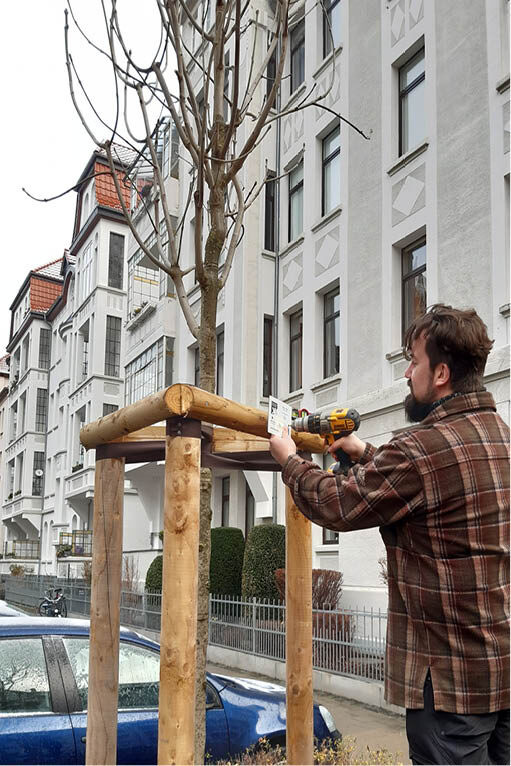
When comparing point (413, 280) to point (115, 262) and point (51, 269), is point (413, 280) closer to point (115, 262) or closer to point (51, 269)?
point (115, 262)

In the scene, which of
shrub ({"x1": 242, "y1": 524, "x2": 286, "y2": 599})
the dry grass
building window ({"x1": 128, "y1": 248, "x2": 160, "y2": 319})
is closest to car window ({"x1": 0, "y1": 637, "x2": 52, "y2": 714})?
the dry grass

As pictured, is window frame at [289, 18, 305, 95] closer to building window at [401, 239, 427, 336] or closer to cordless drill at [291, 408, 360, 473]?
building window at [401, 239, 427, 336]

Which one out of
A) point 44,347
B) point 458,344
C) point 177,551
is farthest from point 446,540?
point 44,347

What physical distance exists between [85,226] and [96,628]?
125ft

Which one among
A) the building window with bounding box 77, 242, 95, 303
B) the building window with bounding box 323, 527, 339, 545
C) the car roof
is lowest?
the car roof

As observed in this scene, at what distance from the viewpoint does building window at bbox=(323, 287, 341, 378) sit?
54.3 feet

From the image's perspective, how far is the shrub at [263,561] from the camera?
14773mm

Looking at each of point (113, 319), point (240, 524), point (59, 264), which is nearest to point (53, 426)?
point (113, 319)

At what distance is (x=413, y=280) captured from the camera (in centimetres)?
1384

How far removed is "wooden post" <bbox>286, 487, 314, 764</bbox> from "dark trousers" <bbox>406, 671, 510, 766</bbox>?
66.9 inches

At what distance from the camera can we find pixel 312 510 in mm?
2621

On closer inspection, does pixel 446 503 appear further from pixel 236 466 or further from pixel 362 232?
pixel 362 232

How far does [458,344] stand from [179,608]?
1.40 metres

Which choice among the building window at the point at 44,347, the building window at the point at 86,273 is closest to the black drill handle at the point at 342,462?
the building window at the point at 86,273
